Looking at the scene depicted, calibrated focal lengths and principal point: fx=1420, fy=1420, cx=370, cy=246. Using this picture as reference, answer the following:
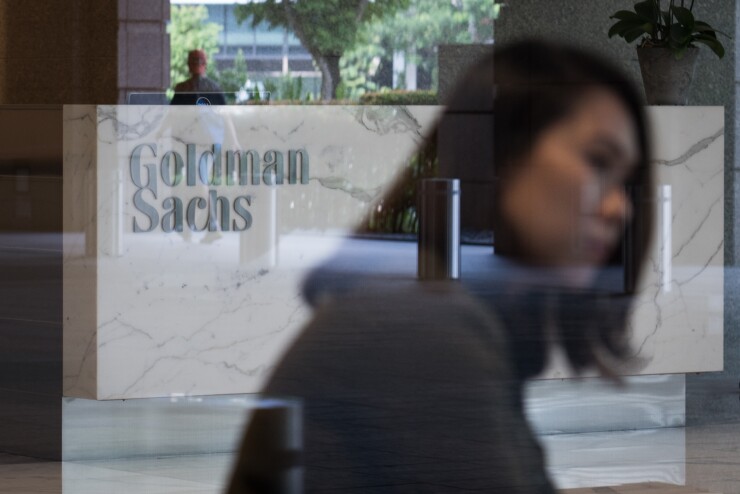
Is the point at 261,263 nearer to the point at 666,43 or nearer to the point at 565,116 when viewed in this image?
the point at 666,43

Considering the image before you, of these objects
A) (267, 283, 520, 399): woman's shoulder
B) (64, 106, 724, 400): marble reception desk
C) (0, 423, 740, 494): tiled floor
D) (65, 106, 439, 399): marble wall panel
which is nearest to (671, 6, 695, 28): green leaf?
(64, 106, 724, 400): marble reception desk

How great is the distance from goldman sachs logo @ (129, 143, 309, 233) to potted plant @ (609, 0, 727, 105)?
169cm

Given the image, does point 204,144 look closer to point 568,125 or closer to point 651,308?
point 651,308

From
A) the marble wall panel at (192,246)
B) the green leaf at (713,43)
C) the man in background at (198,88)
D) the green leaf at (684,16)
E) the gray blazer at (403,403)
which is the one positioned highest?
the green leaf at (684,16)

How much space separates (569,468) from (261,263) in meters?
1.48

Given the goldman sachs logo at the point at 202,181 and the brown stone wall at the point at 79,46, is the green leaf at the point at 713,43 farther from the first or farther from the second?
the brown stone wall at the point at 79,46

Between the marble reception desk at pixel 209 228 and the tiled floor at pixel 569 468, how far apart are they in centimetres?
29

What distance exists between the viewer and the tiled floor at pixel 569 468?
199 inches

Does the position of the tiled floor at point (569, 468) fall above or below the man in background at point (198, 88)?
below

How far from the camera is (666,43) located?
6.52m

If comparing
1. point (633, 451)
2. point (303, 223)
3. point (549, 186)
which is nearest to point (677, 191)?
point (633, 451)

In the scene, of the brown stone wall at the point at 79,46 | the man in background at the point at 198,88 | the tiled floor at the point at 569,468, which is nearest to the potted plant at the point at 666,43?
the tiled floor at the point at 569,468

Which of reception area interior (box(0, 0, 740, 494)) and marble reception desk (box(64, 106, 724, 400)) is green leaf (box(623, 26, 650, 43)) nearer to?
reception area interior (box(0, 0, 740, 494))

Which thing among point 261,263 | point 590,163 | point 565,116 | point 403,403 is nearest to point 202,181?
point 261,263
